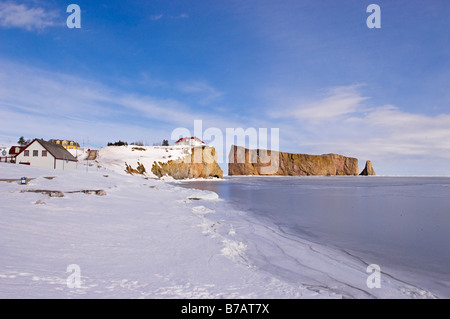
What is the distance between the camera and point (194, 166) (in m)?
78.1

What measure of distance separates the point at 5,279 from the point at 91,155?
7344 cm

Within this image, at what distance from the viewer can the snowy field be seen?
4.02 metres

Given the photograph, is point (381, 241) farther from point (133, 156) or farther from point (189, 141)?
point (189, 141)

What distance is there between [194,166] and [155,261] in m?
73.1

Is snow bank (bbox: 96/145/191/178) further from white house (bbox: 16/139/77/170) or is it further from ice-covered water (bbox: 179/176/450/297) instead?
ice-covered water (bbox: 179/176/450/297)

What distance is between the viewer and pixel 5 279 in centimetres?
378

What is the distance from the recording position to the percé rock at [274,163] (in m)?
178

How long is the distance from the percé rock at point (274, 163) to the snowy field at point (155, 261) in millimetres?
166970

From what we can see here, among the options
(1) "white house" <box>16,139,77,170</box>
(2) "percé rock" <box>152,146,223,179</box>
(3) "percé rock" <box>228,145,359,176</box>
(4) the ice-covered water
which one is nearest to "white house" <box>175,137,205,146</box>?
(2) "percé rock" <box>152,146,223,179</box>

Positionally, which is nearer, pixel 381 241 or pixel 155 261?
pixel 155 261

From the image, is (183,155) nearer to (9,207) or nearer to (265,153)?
(9,207)

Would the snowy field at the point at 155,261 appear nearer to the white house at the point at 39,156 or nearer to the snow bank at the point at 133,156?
the white house at the point at 39,156

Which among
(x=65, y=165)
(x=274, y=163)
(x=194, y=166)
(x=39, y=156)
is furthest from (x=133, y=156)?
(x=274, y=163)
